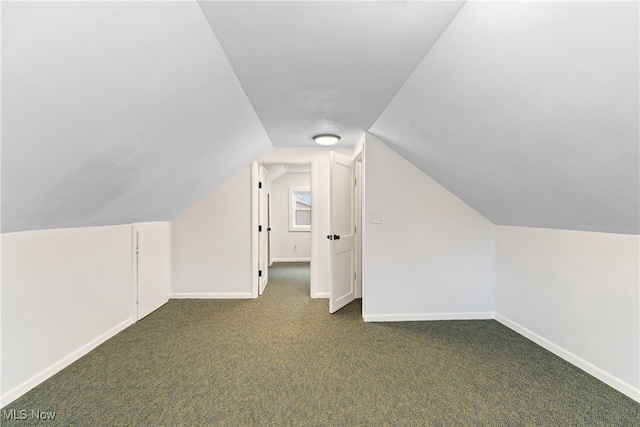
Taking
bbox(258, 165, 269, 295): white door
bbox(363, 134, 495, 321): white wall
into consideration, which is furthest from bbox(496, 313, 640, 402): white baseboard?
bbox(258, 165, 269, 295): white door

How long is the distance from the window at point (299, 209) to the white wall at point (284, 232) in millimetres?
97

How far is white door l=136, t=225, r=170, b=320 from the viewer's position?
3.42m

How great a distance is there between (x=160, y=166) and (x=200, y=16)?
1.41 metres

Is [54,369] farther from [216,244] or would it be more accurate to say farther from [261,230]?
[261,230]

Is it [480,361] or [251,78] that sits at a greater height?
[251,78]

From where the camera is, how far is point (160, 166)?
253 centimetres

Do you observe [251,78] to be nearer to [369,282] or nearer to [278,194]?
[369,282]

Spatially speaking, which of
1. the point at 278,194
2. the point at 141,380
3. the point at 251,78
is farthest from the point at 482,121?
the point at 278,194

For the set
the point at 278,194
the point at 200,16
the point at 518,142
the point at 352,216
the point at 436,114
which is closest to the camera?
the point at 200,16

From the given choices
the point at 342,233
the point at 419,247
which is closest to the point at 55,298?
the point at 342,233

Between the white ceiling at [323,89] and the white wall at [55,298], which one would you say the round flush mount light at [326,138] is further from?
the white wall at [55,298]

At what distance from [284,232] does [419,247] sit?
4738mm

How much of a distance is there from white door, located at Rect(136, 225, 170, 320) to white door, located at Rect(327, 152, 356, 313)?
2035mm

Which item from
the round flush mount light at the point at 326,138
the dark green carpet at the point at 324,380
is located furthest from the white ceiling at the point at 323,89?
the dark green carpet at the point at 324,380
